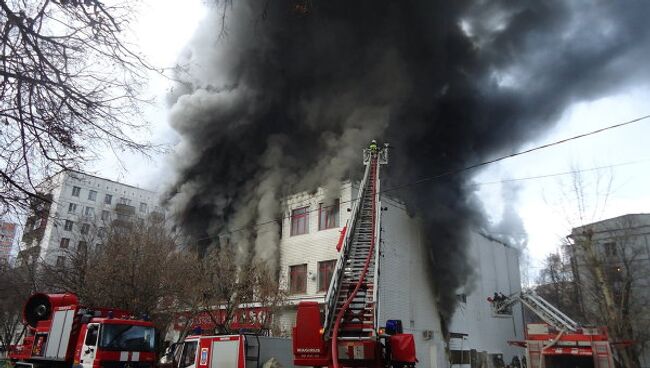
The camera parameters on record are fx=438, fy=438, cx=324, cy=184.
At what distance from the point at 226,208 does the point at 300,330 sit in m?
20.2

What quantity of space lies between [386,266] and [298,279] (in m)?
4.35

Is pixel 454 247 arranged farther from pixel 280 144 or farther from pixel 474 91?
pixel 280 144

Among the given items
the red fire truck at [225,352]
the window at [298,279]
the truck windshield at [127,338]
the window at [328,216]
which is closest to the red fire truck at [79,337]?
the truck windshield at [127,338]

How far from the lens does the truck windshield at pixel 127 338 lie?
36.2 ft

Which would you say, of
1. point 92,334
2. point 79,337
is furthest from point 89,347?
point 79,337

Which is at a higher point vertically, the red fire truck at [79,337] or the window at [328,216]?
the window at [328,216]

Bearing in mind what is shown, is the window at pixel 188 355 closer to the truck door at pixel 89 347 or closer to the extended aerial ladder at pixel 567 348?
the truck door at pixel 89 347

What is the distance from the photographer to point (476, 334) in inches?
1004

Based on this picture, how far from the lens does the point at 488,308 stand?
27953mm

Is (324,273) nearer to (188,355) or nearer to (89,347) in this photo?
(188,355)

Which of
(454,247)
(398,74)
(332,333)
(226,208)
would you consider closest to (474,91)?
(398,74)

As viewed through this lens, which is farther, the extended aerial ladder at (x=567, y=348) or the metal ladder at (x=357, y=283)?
the extended aerial ladder at (x=567, y=348)

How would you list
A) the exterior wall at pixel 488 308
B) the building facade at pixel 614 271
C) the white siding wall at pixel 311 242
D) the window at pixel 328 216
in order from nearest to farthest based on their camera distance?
1. the building facade at pixel 614 271
2. the white siding wall at pixel 311 242
3. the window at pixel 328 216
4. the exterior wall at pixel 488 308

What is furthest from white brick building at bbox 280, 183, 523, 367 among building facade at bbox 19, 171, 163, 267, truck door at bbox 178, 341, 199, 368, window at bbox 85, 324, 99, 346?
window at bbox 85, 324, 99, 346
